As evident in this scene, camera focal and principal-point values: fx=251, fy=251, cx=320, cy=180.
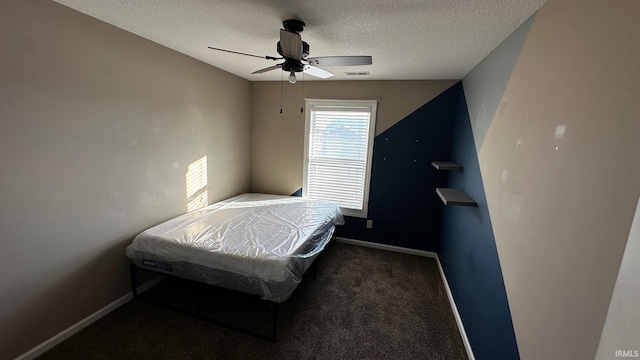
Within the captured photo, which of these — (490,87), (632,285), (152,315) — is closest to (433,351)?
(632,285)

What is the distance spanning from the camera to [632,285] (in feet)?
2.32

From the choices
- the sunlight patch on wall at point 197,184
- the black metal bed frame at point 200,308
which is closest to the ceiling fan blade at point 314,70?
the sunlight patch on wall at point 197,184

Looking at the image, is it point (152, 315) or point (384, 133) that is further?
point (384, 133)

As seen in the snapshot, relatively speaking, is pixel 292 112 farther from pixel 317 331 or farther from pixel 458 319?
pixel 458 319

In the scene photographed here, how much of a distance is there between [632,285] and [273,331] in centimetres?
197

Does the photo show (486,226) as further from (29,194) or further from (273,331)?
(29,194)

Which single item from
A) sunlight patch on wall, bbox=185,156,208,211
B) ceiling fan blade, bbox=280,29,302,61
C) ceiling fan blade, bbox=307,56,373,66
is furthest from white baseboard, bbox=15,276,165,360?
ceiling fan blade, bbox=307,56,373,66

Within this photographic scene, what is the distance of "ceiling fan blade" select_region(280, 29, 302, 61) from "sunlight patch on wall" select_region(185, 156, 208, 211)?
1936mm

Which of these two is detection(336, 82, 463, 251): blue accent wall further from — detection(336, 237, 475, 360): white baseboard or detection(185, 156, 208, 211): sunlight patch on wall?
detection(185, 156, 208, 211): sunlight patch on wall

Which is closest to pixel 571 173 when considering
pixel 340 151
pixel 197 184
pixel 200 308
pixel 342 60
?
pixel 342 60

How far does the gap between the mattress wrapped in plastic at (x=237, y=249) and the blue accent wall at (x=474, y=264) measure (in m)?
1.35

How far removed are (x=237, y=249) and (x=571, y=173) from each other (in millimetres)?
2071

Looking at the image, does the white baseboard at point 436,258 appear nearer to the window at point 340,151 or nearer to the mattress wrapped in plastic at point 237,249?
the window at point 340,151

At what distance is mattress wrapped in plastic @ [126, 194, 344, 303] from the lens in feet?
6.30
